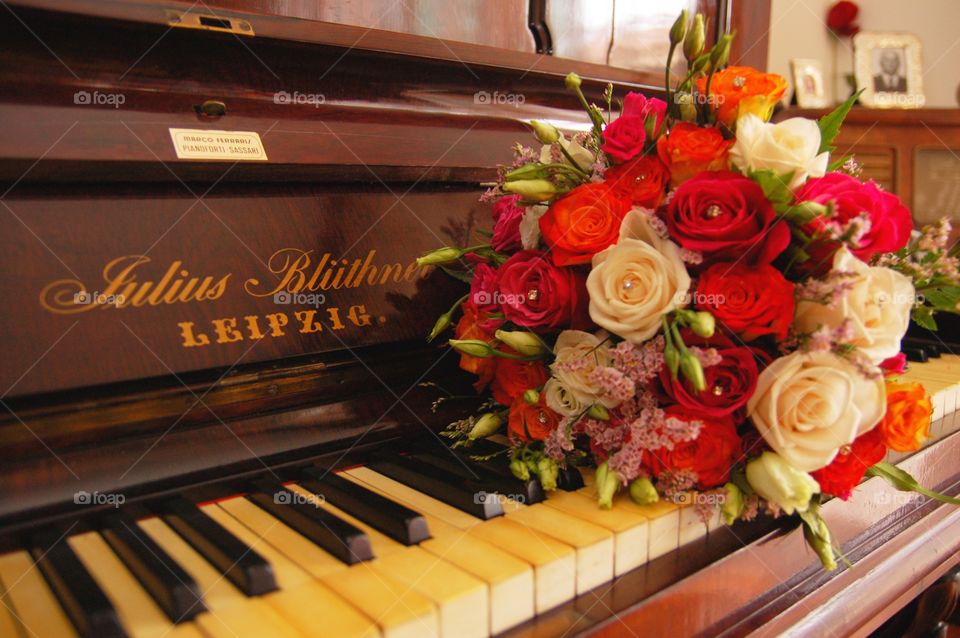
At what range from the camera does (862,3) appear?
4500 mm

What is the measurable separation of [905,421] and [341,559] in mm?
801

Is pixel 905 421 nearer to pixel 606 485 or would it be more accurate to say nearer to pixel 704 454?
pixel 704 454

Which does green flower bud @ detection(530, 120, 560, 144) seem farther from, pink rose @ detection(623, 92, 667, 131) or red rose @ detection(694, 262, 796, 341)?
red rose @ detection(694, 262, 796, 341)

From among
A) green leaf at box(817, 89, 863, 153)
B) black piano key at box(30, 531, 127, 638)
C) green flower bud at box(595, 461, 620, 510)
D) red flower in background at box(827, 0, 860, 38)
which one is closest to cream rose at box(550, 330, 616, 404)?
green flower bud at box(595, 461, 620, 510)

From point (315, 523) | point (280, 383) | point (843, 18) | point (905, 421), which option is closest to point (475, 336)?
point (280, 383)

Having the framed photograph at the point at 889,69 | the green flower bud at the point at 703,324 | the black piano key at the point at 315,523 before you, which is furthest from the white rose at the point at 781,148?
the framed photograph at the point at 889,69

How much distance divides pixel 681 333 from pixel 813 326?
0.18 metres

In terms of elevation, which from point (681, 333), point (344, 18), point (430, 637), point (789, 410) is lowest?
point (430, 637)

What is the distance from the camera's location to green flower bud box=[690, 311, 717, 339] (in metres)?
0.91

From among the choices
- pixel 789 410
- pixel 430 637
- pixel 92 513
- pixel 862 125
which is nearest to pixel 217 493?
pixel 92 513

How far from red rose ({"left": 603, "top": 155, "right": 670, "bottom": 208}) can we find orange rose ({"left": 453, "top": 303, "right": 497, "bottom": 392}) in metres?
0.31

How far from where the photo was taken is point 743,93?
3.50 feet

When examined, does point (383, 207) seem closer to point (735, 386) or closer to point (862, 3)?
point (735, 386)

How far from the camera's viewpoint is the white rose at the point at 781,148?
0.99 meters
